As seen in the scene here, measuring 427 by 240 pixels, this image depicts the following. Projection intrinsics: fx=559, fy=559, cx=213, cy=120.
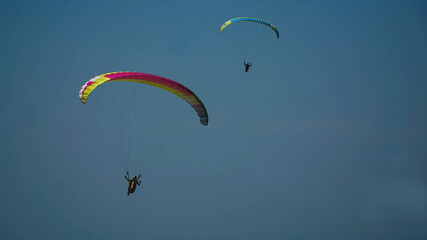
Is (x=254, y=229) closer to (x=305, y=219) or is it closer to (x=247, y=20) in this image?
(x=305, y=219)

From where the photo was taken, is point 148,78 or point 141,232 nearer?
point 148,78

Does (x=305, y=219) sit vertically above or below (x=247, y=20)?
above

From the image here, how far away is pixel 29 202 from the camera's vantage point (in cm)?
13200

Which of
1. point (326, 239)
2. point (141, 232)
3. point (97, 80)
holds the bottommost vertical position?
point (97, 80)

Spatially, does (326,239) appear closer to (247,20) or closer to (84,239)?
(84,239)

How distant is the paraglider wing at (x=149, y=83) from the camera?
87.1ft

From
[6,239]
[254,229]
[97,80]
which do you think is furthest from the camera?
[254,229]

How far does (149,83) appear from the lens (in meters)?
29.5

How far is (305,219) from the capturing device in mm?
132250

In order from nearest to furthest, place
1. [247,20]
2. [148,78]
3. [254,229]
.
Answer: [148,78] → [247,20] → [254,229]

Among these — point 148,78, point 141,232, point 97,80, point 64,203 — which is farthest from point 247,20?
point 64,203

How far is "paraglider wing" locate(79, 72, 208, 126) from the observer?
87.1ft

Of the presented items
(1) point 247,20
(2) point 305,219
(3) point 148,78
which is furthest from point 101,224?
(3) point 148,78

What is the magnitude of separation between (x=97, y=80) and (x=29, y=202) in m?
114
